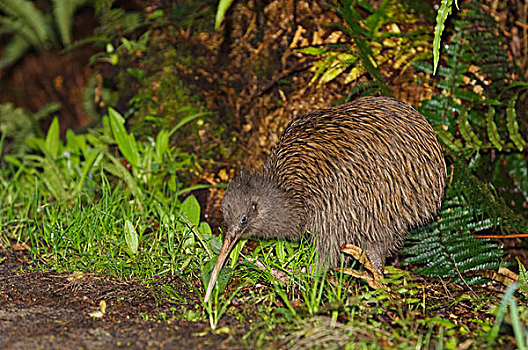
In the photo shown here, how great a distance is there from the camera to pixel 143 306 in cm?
301

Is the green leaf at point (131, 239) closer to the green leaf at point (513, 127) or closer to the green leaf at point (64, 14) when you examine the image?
the green leaf at point (513, 127)

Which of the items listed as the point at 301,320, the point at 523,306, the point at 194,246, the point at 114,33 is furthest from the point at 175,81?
the point at 523,306

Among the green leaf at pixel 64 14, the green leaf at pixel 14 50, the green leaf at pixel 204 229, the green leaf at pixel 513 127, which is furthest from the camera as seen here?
the green leaf at pixel 14 50

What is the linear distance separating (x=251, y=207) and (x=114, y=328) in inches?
39.8

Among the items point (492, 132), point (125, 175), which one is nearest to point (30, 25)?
point (125, 175)

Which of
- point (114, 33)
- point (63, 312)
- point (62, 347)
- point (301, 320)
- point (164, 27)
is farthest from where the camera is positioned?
point (114, 33)

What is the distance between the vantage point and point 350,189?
326 cm

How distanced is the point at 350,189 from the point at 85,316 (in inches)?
60.9

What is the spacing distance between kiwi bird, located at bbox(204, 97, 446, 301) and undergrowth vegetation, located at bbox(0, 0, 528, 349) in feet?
0.61

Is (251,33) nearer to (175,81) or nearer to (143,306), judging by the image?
(175,81)

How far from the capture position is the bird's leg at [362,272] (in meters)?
3.07

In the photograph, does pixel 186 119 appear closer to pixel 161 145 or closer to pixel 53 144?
pixel 161 145

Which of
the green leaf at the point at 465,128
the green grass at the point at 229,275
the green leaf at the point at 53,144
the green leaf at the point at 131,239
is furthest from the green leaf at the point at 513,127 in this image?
the green leaf at the point at 53,144

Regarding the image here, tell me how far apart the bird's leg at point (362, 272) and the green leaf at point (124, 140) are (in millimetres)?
2092
